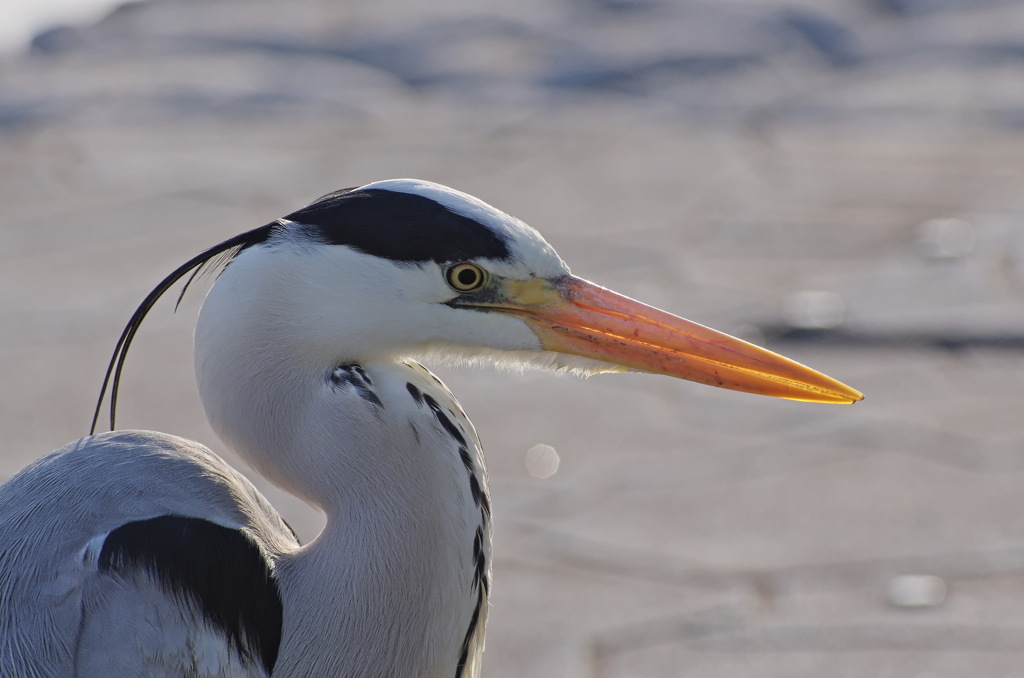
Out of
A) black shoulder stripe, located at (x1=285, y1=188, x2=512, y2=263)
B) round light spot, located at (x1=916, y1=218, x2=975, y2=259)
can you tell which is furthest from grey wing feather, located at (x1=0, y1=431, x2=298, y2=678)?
round light spot, located at (x1=916, y1=218, x2=975, y2=259)

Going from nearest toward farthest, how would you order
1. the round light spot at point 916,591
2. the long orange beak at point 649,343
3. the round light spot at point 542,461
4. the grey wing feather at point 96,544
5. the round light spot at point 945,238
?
1. the grey wing feather at point 96,544
2. the long orange beak at point 649,343
3. the round light spot at point 916,591
4. the round light spot at point 542,461
5. the round light spot at point 945,238

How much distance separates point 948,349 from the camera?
13.3ft

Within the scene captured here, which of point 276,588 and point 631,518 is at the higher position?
point 631,518

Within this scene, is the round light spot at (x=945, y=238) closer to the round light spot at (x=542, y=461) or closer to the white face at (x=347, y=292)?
the round light spot at (x=542, y=461)

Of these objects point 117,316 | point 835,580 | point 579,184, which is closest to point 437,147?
point 579,184

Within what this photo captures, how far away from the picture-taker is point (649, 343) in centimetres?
189

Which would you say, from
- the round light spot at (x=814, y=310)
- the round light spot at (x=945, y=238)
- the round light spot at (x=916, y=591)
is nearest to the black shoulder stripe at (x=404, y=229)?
the round light spot at (x=916, y=591)

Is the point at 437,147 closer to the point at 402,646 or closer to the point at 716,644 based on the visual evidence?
the point at 716,644

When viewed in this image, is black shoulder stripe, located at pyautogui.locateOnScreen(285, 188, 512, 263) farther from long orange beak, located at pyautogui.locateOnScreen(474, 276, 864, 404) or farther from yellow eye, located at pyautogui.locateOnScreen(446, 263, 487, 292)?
long orange beak, located at pyautogui.locateOnScreen(474, 276, 864, 404)

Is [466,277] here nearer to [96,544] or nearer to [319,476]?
[319,476]

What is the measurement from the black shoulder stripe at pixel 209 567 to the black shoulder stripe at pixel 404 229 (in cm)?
42

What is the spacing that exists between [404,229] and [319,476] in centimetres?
35

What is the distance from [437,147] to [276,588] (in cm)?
413

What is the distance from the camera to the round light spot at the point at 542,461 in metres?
3.49
